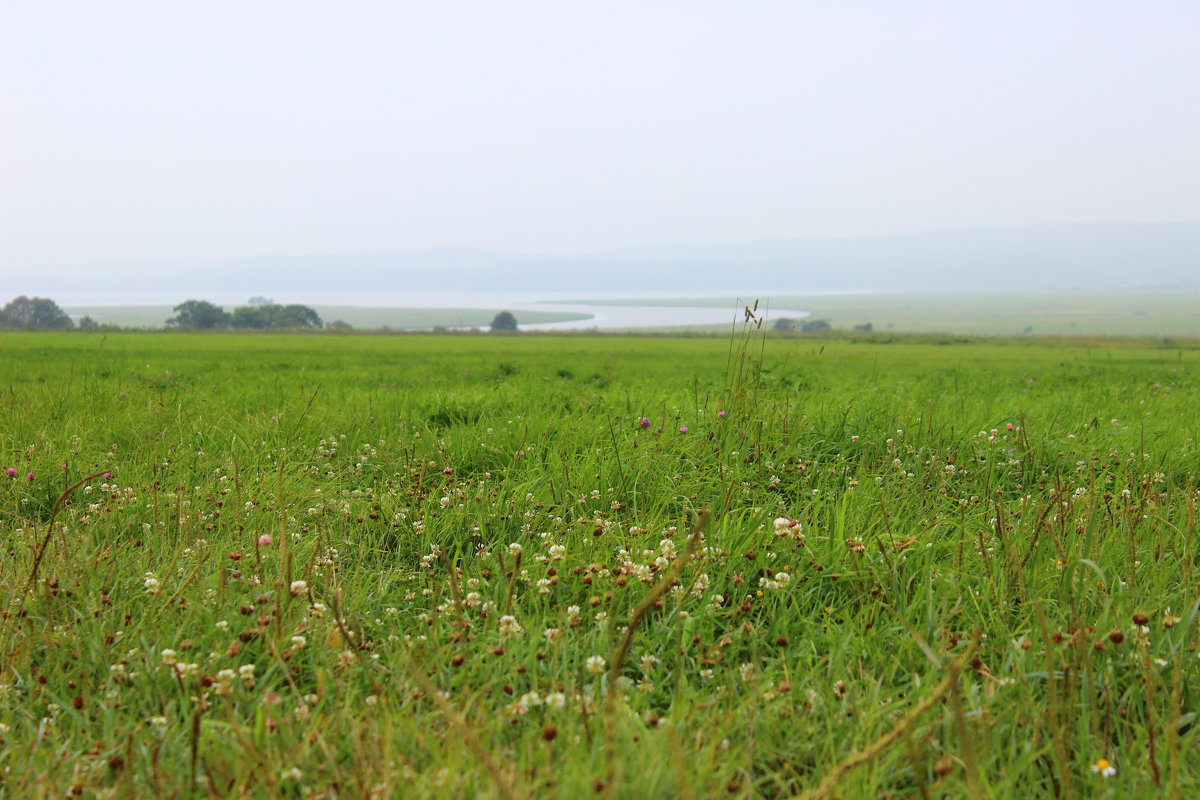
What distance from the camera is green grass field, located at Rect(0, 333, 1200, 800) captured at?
2.23m

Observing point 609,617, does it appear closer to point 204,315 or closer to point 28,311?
point 204,315

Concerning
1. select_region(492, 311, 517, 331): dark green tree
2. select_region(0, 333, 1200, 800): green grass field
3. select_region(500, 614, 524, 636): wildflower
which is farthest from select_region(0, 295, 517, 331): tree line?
select_region(500, 614, 524, 636): wildflower

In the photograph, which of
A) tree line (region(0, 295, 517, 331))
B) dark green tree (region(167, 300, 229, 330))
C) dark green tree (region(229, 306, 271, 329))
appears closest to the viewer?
dark green tree (region(229, 306, 271, 329))

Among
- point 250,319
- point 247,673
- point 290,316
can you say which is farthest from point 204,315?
point 247,673

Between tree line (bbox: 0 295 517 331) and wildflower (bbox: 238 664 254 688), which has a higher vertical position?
tree line (bbox: 0 295 517 331)

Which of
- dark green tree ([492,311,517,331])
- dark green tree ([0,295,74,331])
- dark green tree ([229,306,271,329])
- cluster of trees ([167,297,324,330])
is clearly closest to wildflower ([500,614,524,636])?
cluster of trees ([167,297,324,330])

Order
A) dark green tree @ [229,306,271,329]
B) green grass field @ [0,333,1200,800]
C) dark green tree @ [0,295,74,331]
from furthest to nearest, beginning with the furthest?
dark green tree @ [0,295,74,331] < dark green tree @ [229,306,271,329] < green grass field @ [0,333,1200,800]

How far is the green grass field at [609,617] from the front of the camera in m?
2.23

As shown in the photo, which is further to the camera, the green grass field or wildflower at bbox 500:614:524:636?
wildflower at bbox 500:614:524:636

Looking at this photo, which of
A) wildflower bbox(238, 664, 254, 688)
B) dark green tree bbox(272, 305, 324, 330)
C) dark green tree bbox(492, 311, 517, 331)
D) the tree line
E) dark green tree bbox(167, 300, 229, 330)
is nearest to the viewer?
wildflower bbox(238, 664, 254, 688)

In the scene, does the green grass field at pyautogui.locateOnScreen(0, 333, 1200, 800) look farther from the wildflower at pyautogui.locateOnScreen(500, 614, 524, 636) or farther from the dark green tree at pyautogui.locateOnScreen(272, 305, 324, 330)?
the dark green tree at pyautogui.locateOnScreen(272, 305, 324, 330)

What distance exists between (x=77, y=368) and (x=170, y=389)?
718 centimetres

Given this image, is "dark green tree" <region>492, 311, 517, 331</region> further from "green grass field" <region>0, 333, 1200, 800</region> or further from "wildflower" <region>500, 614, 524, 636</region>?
"wildflower" <region>500, 614, 524, 636</region>

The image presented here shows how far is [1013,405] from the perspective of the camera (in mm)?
8102
